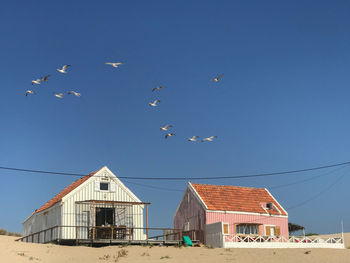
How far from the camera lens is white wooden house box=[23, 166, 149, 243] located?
4212 cm

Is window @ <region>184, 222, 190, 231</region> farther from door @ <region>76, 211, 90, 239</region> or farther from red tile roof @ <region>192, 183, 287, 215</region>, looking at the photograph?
door @ <region>76, 211, 90, 239</region>

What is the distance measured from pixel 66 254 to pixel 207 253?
9.59 m

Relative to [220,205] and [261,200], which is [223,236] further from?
[261,200]

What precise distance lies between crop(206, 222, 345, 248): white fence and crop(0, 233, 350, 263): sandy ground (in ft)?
6.42

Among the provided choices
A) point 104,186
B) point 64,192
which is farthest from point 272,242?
point 64,192

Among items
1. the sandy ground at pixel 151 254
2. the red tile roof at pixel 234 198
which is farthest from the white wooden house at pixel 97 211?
the red tile roof at pixel 234 198

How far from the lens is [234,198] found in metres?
49.7

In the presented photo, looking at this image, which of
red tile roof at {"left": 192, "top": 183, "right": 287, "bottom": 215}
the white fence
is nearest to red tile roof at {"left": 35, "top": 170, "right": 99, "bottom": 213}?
red tile roof at {"left": 192, "top": 183, "right": 287, "bottom": 215}

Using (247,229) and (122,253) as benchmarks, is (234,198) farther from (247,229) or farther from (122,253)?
(122,253)

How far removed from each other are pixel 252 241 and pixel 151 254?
12.1m

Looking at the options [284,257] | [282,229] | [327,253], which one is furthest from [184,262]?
[282,229]

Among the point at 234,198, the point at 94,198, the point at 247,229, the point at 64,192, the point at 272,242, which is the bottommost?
the point at 272,242

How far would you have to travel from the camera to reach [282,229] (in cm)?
4962

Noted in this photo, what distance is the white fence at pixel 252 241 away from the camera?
41406 millimetres
